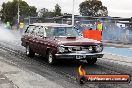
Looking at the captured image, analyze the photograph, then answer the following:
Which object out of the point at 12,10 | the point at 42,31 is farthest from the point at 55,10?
the point at 42,31

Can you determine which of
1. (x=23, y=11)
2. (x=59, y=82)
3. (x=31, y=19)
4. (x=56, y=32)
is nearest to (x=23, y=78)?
(x=59, y=82)

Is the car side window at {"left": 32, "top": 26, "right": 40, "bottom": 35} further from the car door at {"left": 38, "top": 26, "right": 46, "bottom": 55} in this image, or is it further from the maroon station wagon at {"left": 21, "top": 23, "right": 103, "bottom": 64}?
the car door at {"left": 38, "top": 26, "right": 46, "bottom": 55}

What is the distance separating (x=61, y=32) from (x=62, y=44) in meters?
1.58

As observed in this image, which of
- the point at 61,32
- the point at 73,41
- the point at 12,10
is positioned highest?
the point at 12,10

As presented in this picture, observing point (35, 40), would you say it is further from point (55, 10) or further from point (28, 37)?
point (55, 10)

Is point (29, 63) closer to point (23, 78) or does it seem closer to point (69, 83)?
point (23, 78)

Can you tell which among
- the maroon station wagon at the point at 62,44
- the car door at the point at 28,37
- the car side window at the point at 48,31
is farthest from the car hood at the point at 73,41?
the car door at the point at 28,37

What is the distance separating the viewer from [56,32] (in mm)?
14484

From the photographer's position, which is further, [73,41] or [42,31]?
[42,31]

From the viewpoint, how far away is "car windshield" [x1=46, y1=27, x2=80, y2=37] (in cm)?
1439

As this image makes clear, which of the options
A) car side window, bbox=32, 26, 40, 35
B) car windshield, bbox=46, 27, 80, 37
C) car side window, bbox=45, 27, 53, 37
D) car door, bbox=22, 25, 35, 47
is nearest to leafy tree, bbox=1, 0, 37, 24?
car door, bbox=22, 25, 35, 47

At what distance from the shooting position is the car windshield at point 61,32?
567 inches

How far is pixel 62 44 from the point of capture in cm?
1303

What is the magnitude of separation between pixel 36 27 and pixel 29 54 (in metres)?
1.49
